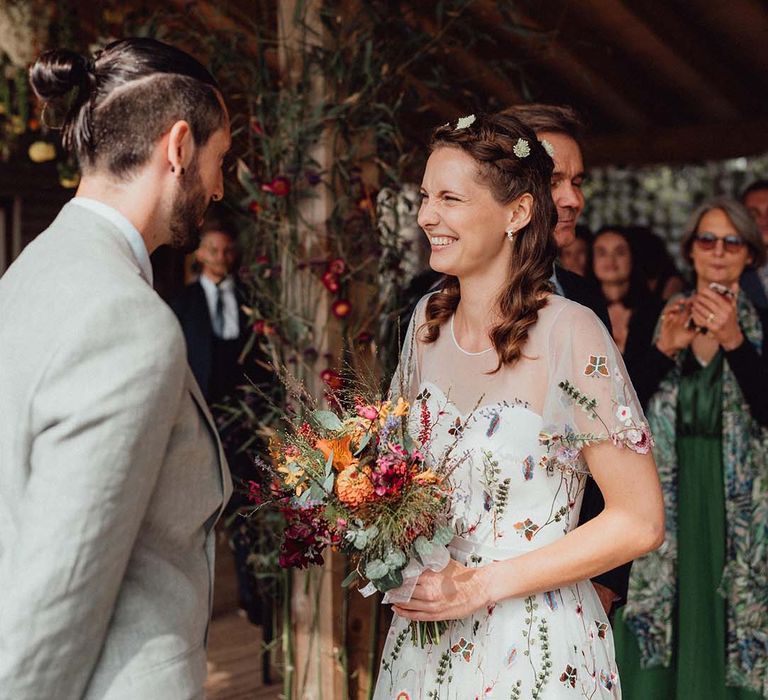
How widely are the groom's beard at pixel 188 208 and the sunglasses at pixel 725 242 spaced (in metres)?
2.36

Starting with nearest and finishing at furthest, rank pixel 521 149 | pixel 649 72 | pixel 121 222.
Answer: pixel 121 222 < pixel 521 149 < pixel 649 72

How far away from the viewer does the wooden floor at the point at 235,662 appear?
3.92 metres

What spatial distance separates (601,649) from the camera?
170 centimetres

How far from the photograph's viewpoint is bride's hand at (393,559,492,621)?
1.60 meters

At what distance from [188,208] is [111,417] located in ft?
1.15

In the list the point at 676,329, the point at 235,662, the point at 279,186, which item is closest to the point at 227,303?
the point at 235,662

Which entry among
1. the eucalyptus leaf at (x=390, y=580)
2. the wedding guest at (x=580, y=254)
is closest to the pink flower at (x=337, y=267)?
the eucalyptus leaf at (x=390, y=580)

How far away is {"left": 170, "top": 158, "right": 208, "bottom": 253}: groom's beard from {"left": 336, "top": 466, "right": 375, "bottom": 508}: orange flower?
17.1 inches

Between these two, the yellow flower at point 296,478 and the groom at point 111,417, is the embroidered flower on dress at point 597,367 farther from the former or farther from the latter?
the groom at point 111,417

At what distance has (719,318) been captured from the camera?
2.99 metres

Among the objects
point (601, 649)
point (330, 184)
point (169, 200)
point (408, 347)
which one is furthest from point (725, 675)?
point (169, 200)

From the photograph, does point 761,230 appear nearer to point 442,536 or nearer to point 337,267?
point 337,267

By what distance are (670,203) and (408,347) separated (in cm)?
713

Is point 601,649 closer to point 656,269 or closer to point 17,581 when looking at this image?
point 17,581
